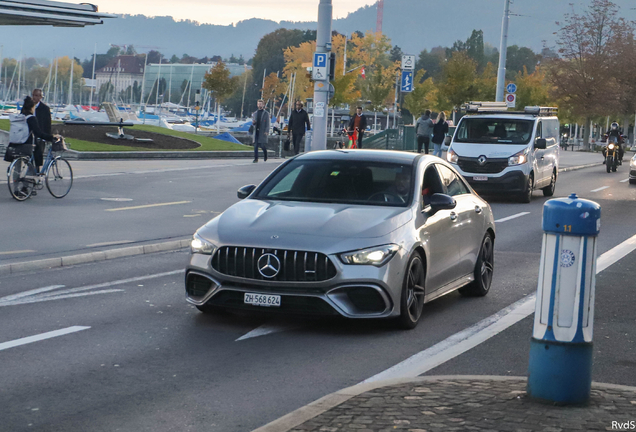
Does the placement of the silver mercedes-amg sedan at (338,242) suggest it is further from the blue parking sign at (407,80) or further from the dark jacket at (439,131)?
the blue parking sign at (407,80)

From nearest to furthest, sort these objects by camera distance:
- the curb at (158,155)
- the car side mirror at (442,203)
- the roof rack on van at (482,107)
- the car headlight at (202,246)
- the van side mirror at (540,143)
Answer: the car headlight at (202,246), the car side mirror at (442,203), the van side mirror at (540,143), the roof rack on van at (482,107), the curb at (158,155)

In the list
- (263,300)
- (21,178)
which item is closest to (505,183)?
(21,178)

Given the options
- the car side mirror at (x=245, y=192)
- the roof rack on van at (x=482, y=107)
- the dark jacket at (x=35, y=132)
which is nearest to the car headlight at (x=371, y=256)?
the car side mirror at (x=245, y=192)

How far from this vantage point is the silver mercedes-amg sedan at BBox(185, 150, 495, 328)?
7.81 meters

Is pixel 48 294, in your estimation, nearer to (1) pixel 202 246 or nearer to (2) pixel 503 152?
(1) pixel 202 246

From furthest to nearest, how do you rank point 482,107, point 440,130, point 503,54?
1. point 503,54
2. point 440,130
3. point 482,107

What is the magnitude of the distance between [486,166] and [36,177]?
9880mm

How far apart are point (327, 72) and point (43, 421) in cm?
1968

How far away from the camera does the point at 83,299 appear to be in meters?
9.34

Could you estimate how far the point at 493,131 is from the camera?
23734mm

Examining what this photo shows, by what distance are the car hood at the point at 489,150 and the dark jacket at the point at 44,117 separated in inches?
362

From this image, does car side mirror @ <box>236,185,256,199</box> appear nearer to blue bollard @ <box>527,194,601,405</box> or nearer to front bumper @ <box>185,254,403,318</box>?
front bumper @ <box>185,254,403,318</box>

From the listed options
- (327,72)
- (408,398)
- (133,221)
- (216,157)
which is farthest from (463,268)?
(216,157)

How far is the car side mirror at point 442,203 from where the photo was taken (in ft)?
29.1
